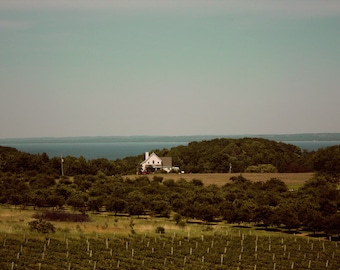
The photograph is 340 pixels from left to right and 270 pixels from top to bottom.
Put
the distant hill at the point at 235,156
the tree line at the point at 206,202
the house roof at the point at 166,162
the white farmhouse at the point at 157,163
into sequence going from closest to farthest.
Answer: the tree line at the point at 206,202, the white farmhouse at the point at 157,163, the house roof at the point at 166,162, the distant hill at the point at 235,156

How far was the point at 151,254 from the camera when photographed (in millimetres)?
40781

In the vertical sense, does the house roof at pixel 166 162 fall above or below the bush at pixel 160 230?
above

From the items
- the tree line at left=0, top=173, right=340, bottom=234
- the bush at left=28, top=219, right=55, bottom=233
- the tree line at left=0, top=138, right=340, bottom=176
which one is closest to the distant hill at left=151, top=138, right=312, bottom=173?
the tree line at left=0, top=138, right=340, bottom=176

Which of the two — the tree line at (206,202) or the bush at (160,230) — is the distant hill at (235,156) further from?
the bush at (160,230)

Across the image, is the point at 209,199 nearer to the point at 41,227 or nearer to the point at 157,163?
the point at 41,227

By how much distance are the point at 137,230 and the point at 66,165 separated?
81.1 m

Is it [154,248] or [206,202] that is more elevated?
[206,202]

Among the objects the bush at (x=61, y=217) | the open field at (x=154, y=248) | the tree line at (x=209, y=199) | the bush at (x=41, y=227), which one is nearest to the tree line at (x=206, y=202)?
the tree line at (x=209, y=199)

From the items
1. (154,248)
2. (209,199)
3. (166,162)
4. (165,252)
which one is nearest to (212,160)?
(166,162)

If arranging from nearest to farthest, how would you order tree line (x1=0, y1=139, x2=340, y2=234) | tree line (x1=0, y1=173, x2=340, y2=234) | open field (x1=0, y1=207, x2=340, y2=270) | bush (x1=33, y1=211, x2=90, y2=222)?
open field (x1=0, y1=207, x2=340, y2=270) → tree line (x1=0, y1=173, x2=340, y2=234) → tree line (x1=0, y1=139, x2=340, y2=234) → bush (x1=33, y1=211, x2=90, y2=222)

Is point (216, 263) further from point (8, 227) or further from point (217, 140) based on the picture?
point (217, 140)

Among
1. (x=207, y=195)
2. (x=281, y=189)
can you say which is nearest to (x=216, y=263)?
(x=207, y=195)

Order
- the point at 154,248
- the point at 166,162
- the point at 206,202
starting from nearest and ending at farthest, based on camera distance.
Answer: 1. the point at 154,248
2. the point at 206,202
3. the point at 166,162

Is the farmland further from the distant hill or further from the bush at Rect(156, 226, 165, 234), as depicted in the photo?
the distant hill
